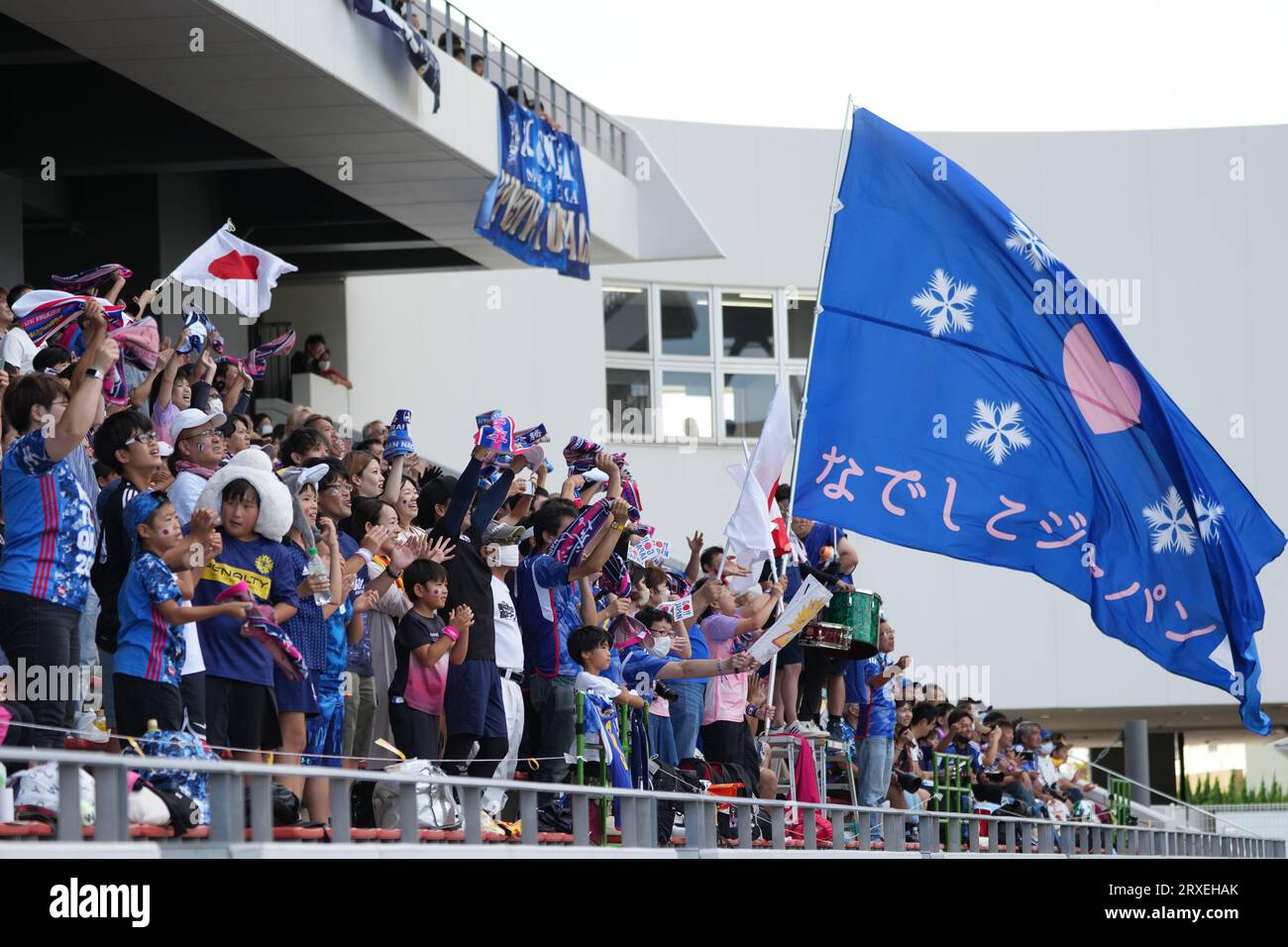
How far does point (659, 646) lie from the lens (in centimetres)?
1123

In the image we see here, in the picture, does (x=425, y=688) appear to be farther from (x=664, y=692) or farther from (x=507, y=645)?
(x=664, y=692)

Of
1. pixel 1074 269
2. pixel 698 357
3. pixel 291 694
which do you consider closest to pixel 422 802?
pixel 291 694

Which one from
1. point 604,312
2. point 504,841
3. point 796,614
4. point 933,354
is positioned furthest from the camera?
point 604,312

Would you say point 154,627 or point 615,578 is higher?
point 615,578

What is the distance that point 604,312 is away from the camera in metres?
28.1

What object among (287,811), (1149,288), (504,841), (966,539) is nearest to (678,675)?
(966,539)

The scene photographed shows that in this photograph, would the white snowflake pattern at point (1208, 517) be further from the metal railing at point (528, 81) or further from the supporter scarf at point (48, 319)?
the metal railing at point (528, 81)

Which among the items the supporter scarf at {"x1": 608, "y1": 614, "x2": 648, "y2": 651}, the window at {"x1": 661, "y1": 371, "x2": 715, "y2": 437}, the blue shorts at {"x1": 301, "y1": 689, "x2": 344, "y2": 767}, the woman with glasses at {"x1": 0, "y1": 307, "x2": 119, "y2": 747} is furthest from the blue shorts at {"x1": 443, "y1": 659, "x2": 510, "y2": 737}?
the window at {"x1": 661, "y1": 371, "x2": 715, "y2": 437}

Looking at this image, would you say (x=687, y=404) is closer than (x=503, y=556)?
No

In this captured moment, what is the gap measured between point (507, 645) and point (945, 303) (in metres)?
3.93

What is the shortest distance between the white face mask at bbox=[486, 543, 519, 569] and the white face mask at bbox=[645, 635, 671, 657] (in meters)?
1.56
